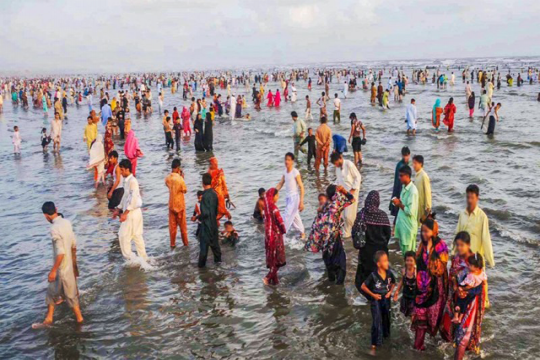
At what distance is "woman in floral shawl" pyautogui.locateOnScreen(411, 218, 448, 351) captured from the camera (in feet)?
16.0

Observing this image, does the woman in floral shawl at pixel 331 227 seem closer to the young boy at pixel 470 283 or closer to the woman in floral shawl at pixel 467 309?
the woman in floral shawl at pixel 467 309

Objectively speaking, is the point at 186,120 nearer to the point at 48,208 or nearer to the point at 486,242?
the point at 48,208

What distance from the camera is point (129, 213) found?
7547 mm

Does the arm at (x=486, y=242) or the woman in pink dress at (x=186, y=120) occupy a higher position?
the woman in pink dress at (x=186, y=120)

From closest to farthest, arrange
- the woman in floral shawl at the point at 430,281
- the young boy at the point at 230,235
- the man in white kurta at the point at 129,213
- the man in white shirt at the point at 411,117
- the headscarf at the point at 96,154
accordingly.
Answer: the woman in floral shawl at the point at 430,281, the man in white kurta at the point at 129,213, the young boy at the point at 230,235, the headscarf at the point at 96,154, the man in white shirt at the point at 411,117

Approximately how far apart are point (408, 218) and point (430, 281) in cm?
190

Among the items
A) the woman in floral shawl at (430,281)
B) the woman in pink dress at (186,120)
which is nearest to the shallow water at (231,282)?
the woman in floral shawl at (430,281)

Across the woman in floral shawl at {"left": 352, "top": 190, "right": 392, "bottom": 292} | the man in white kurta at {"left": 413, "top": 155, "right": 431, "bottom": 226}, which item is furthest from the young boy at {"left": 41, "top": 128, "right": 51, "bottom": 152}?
the woman in floral shawl at {"left": 352, "top": 190, "right": 392, "bottom": 292}

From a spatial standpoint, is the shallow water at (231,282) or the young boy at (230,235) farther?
the young boy at (230,235)

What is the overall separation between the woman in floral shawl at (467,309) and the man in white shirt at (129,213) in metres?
4.74

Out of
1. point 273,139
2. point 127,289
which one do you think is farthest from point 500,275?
point 273,139

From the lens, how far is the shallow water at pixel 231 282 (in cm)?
552

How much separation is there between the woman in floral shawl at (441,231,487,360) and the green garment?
1.71 meters

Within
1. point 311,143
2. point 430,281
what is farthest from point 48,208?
point 311,143
